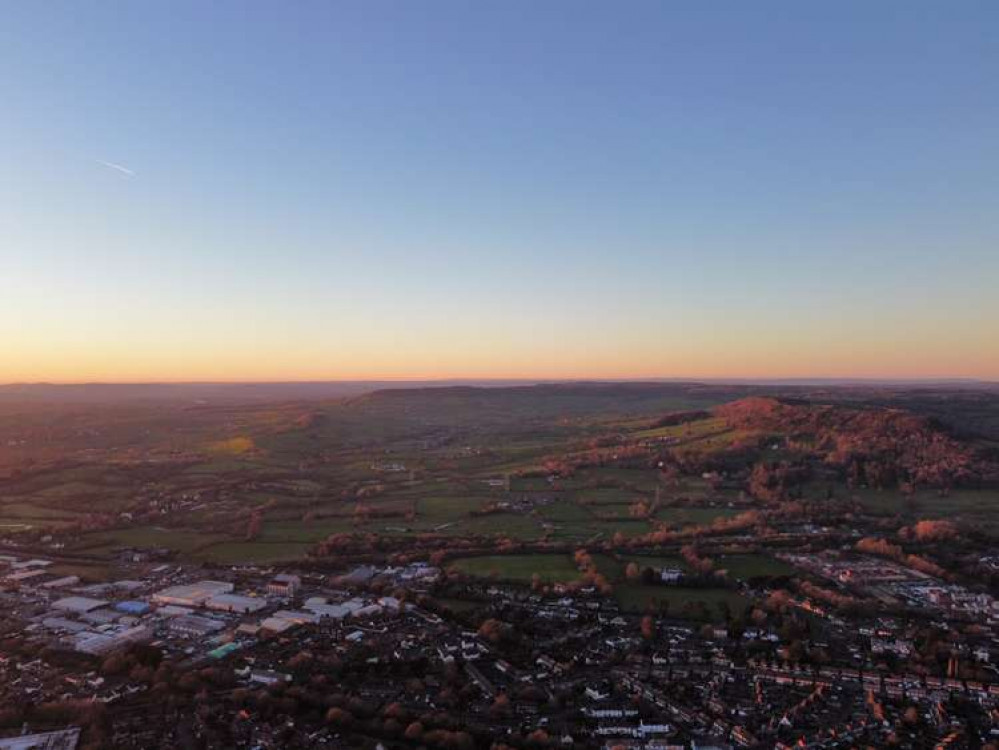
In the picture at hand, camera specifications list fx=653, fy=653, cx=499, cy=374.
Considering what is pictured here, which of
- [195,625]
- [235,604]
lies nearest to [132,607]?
[195,625]

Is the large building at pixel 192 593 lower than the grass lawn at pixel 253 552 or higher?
higher

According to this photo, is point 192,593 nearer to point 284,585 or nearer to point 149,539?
point 284,585

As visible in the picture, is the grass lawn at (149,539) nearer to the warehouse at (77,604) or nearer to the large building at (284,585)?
the warehouse at (77,604)

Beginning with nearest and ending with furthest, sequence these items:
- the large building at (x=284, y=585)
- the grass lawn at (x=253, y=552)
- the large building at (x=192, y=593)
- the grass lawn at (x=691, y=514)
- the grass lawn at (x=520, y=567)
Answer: the large building at (x=192, y=593) → the large building at (x=284, y=585) → the grass lawn at (x=520, y=567) → the grass lawn at (x=253, y=552) → the grass lawn at (x=691, y=514)

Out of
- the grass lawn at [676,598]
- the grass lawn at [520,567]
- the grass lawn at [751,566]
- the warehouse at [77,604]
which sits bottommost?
the grass lawn at [676,598]

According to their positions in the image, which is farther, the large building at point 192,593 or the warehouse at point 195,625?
the large building at point 192,593

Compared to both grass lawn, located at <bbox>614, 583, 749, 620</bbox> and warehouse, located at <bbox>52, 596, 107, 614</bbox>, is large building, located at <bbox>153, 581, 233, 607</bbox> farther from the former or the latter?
grass lawn, located at <bbox>614, 583, 749, 620</bbox>

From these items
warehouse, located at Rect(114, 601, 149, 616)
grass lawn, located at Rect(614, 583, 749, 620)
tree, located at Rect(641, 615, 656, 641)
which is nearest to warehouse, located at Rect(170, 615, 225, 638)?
warehouse, located at Rect(114, 601, 149, 616)

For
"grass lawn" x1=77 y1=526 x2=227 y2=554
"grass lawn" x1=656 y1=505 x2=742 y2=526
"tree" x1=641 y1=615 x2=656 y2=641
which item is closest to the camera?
"tree" x1=641 y1=615 x2=656 y2=641

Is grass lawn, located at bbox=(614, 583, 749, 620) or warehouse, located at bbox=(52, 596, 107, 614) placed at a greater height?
warehouse, located at bbox=(52, 596, 107, 614)

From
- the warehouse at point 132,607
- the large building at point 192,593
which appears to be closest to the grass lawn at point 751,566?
the large building at point 192,593
